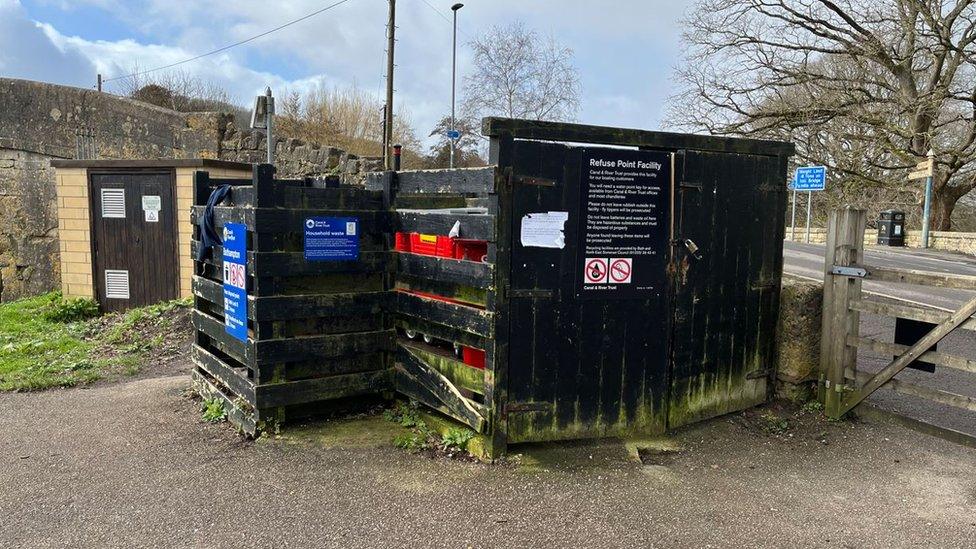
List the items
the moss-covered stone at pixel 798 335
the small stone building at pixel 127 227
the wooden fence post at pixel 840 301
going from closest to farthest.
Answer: the wooden fence post at pixel 840 301, the moss-covered stone at pixel 798 335, the small stone building at pixel 127 227

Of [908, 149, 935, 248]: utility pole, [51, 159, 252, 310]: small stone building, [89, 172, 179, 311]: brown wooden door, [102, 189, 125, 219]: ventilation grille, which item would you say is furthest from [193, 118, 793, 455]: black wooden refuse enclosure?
[908, 149, 935, 248]: utility pole

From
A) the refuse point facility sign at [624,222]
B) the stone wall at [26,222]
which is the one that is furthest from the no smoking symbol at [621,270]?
the stone wall at [26,222]

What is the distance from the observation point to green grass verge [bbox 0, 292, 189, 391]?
6773 millimetres

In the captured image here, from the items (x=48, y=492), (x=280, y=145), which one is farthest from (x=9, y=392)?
(x=280, y=145)

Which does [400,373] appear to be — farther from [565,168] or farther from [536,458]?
[565,168]

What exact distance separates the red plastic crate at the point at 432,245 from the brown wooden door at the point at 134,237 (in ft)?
20.4

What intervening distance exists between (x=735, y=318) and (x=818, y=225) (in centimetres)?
3741

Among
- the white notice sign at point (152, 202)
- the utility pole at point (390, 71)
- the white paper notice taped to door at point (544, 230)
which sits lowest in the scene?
the white paper notice taped to door at point (544, 230)

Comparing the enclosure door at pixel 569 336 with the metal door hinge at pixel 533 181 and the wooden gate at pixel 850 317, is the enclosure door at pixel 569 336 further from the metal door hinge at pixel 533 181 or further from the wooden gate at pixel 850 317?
the wooden gate at pixel 850 317

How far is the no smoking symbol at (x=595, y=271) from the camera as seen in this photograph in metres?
4.51

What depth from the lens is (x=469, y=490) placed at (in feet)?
13.3

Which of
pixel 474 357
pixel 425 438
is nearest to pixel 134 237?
pixel 425 438

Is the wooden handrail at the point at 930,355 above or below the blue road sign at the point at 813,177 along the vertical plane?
below

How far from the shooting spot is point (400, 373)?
522 cm
